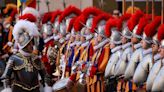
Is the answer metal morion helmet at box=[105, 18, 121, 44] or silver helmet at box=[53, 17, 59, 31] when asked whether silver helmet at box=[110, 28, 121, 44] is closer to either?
metal morion helmet at box=[105, 18, 121, 44]

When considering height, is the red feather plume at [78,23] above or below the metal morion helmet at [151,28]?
below

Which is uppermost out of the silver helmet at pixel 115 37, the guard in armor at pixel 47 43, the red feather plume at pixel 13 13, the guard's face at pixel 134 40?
the guard's face at pixel 134 40

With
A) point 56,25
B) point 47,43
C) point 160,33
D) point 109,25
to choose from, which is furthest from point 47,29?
point 160,33

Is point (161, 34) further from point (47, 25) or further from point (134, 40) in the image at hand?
point (47, 25)

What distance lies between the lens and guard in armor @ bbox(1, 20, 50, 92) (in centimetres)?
908

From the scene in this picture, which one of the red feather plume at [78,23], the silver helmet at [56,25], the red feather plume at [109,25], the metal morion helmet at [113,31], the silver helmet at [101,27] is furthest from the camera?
the silver helmet at [56,25]

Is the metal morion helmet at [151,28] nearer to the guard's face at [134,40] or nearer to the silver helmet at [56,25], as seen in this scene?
the guard's face at [134,40]

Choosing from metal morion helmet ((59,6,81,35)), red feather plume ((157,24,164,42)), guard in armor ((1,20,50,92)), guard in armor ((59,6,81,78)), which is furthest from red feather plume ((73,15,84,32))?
red feather plume ((157,24,164,42))

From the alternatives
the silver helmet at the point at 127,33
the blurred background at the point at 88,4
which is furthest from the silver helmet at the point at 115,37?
the blurred background at the point at 88,4

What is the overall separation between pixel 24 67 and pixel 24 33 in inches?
22.0

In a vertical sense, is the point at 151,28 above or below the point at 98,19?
above

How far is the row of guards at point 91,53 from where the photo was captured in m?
8.95

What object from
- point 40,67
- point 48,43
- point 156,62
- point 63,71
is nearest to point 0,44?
point 48,43

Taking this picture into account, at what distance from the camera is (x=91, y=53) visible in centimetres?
1123
